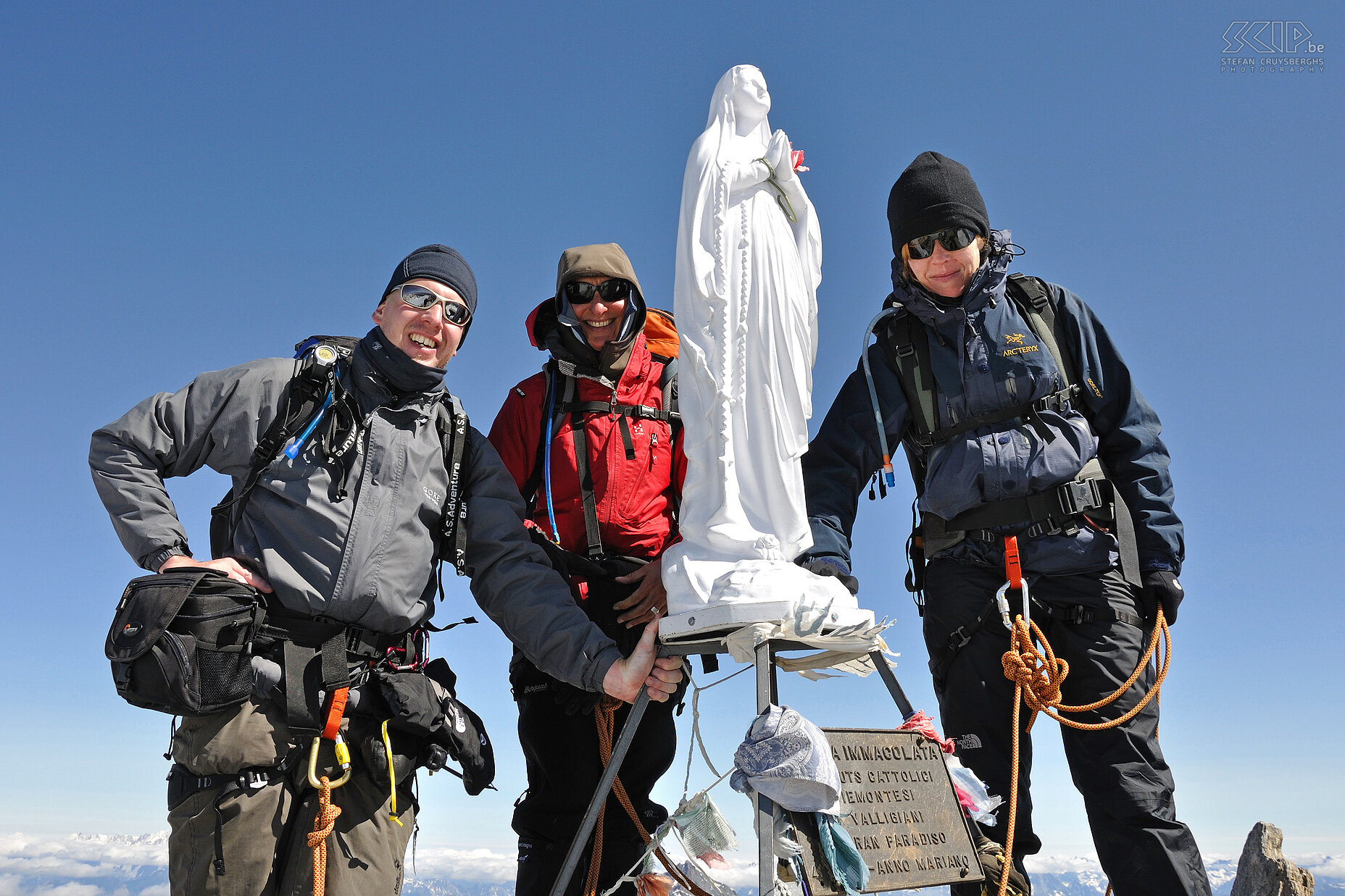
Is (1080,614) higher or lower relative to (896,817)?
higher

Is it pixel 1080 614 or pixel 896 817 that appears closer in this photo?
pixel 896 817

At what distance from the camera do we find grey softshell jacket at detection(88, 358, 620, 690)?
130 inches

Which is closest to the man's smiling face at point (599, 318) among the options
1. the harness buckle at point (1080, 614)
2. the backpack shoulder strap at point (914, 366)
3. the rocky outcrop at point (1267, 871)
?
the backpack shoulder strap at point (914, 366)

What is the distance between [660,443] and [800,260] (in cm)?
115

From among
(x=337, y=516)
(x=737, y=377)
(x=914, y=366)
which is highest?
(x=914, y=366)

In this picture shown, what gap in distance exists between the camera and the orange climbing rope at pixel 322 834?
3100mm

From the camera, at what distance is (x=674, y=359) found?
482 centimetres

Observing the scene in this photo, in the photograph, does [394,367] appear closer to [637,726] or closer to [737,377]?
[737,377]

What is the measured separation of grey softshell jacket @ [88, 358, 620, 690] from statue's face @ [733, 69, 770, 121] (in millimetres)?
1682

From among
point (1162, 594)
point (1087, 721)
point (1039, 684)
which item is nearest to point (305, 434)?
point (1039, 684)

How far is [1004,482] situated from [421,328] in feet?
7.89

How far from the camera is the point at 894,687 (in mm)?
3592

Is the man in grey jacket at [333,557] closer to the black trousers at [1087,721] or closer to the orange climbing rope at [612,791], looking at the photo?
the orange climbing rope at [612,791]

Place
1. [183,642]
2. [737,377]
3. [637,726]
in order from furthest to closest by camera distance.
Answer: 1. [737,377]
2. [637,726]
3. [183,642]
